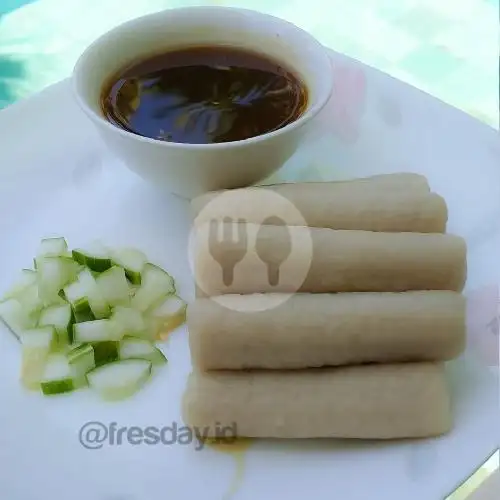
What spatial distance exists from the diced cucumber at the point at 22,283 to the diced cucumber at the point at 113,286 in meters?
0.11

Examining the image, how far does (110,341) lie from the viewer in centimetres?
102

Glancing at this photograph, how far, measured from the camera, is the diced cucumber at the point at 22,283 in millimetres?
1093

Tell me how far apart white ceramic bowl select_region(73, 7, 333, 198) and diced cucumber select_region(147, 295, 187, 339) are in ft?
0.72

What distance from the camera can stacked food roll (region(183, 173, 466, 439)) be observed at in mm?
911

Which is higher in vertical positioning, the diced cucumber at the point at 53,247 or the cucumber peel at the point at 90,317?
the diced cucumber at the point at 53,247

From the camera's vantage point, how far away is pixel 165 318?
1.08 meters

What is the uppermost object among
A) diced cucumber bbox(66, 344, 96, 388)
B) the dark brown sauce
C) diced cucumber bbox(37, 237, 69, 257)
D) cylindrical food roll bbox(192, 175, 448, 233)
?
the dark brown sauce

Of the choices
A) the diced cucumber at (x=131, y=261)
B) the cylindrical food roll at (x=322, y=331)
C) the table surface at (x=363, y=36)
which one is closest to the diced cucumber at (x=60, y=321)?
the diced cucumber at (x=131, y=261)

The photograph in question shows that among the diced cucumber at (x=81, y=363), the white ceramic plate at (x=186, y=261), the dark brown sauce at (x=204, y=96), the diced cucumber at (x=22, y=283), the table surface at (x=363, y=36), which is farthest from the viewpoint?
the table surface at (x=363, y=36)

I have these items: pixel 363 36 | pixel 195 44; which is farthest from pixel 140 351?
pixel 363 36

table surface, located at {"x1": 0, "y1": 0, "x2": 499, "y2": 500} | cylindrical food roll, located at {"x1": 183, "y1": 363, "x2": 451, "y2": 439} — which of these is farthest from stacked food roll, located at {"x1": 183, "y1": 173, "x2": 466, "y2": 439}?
table surface, located at {"x1": 0, "y1": 0, "x2": 499, "y2": 500}

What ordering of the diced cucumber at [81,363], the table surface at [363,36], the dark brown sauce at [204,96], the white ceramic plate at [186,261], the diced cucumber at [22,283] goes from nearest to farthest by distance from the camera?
the white ceramic plate at [186,261] → the diced cucumber at [81,363] → the diced cucumber at [22,283] → the dark brown sauce at [204,96] → the table surface at [363,36]

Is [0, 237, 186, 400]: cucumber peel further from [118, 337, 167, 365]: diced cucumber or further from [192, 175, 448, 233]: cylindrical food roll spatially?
[192, 175, 448, 233]: cylindrical food roll

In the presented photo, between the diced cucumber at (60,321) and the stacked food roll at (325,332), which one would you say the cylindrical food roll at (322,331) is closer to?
the stacked food roll at (325,332)
